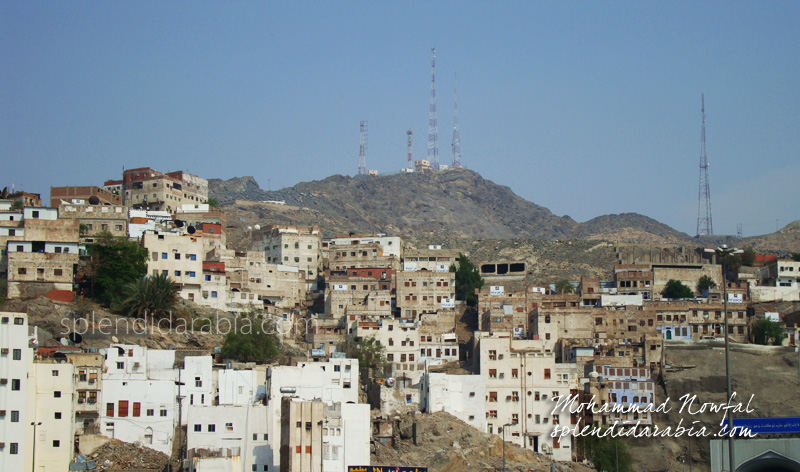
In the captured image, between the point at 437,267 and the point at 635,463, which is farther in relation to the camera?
the point at 437,267

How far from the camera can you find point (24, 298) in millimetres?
74125

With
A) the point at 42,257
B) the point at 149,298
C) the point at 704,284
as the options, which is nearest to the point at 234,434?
the point at 149,298

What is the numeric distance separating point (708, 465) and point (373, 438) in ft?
77.1

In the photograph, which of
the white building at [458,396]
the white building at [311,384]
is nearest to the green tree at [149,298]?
the white building at [311,384]

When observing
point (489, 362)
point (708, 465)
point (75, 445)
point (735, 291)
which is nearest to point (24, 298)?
point (75, 445)

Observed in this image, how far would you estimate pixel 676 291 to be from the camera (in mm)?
96375

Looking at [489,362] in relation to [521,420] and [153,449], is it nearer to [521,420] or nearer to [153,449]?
[521,420]

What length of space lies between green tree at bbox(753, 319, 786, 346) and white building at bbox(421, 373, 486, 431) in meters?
26.1

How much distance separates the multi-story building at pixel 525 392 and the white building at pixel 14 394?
1089 inches

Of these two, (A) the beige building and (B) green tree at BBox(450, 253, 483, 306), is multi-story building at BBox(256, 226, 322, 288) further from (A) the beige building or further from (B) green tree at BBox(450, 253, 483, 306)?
(A) the beige building

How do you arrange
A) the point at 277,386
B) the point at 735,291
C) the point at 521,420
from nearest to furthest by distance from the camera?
the point at 277,386 < the point at 521,420 < the point at 735,291

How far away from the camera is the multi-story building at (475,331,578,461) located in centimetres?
7150

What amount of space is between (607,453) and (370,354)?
1682cm

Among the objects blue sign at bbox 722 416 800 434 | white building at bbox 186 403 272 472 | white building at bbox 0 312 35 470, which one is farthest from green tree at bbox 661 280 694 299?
white building at bbox 0 312 35 470
